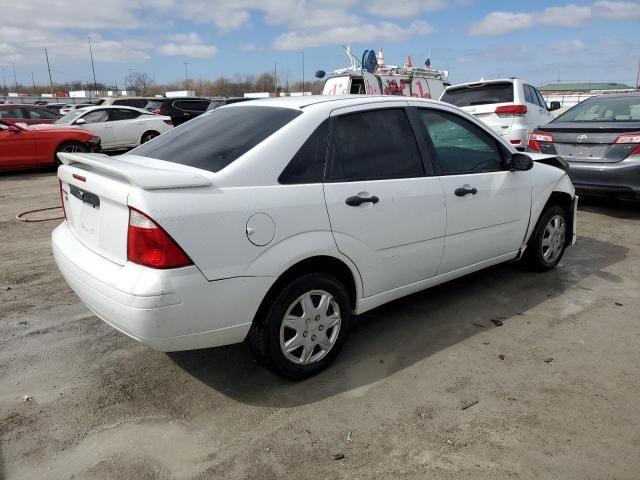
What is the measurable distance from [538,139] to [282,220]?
5.85 metres

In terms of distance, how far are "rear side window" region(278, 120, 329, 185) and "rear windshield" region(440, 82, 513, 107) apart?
748 centimetres

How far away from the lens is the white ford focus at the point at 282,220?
2.51 m

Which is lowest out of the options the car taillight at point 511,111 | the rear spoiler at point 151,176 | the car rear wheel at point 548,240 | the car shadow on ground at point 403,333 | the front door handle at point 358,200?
the car shadow on ground at point 403,333

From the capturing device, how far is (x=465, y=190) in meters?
3.73

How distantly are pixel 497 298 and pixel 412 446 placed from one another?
85.9 inches

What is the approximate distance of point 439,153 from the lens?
369 centimetres

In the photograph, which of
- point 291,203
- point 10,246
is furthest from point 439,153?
point 10,246

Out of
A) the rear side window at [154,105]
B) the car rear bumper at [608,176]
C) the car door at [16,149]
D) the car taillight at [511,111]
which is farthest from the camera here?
the rear side window at [154,105]

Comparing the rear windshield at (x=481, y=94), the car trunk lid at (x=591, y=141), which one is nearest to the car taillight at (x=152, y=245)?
the car trunk lid at (x=591, y=141)

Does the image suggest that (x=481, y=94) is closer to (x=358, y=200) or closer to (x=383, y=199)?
(x=383, y=199)

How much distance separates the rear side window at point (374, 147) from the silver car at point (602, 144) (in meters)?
4.13

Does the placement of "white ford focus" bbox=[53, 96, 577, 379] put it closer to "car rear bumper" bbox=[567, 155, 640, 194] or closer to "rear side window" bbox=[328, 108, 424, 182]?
"rear side window" bbox=[328, 108, 424, 182]

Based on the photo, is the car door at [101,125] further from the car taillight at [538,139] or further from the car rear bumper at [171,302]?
the car rear bumper at [171,302]

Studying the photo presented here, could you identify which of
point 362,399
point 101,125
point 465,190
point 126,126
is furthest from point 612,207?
point 101,125
